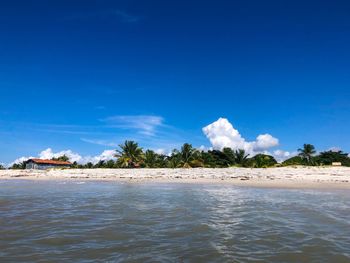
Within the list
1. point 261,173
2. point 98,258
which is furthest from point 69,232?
point 261,173

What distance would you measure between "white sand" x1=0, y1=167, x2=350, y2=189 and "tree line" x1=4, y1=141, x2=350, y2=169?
12.5 m

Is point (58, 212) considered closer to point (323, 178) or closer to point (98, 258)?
point (98, 258)

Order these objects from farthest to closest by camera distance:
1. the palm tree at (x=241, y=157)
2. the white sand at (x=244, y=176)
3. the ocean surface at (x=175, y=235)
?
1. the palm tree at (x=241, y=157)
2. the white sand at (x=244, y=176)
3. the ocean surface at (x=175, y=235)

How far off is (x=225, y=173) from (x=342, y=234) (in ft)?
127

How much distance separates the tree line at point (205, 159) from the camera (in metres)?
64.6

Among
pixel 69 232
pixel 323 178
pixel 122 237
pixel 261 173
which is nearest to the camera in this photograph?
pixel 122 237

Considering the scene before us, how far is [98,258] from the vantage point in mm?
6855

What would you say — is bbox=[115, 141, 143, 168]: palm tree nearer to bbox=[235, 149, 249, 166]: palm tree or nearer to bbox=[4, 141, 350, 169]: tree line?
bbox=[4, 141, 350, 169]: tree line

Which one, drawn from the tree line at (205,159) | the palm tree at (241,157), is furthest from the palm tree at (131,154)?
the palm tree at (241,157)

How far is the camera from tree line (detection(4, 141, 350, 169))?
64.6 metres

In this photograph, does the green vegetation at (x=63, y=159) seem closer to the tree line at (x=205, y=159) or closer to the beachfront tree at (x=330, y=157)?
the tree line at (x=205, y=159)

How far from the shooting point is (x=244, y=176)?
147 feet

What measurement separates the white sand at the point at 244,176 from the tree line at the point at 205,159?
1248 cm

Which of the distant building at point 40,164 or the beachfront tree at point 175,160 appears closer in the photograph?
the beachfront tree at point 175,160
